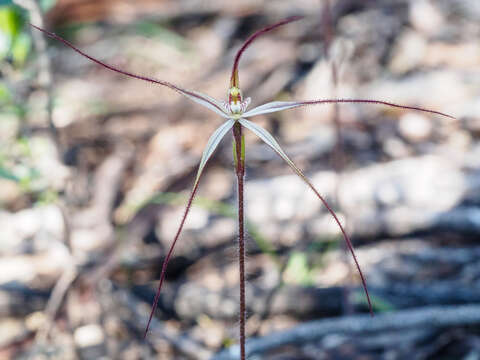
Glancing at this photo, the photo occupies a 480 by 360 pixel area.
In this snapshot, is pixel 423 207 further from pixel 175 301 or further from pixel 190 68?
pixel 190 68

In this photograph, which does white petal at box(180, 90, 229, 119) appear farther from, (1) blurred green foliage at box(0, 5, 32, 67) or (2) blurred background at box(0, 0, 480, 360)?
(1) blurred green foliage at box(0, 5, 32, 67)

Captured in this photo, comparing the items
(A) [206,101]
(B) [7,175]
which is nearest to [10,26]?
(B) [7,175]

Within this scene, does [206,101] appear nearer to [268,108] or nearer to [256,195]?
[268,108]

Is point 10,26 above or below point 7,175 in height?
above

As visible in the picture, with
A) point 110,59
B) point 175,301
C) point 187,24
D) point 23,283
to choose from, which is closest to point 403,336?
point 175,301

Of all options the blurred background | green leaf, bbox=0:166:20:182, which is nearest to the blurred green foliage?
the blurred background

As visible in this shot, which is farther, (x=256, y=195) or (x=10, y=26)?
(x=256, y=195)

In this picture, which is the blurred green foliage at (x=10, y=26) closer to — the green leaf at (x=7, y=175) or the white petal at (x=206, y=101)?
the green leaf at (x=7, y=175)

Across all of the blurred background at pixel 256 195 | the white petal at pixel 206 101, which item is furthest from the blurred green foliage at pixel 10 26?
the white petal at pixel 206 101

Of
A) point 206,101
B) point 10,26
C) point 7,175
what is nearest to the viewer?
point 206,101
